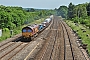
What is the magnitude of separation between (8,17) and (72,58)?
30225mm

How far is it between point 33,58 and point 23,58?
107 centimetres

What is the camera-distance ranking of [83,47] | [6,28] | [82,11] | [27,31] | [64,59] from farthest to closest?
1. [82,11]
2. [6,28]
3. [27,31]
4. [83,47]
5. [64,59]

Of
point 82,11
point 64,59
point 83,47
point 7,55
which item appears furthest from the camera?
point 82,11

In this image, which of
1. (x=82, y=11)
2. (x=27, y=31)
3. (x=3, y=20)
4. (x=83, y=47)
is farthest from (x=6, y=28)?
(x=82, y=11)

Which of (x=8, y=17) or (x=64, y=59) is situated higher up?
(x=8, y=17)

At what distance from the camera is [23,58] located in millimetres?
23672

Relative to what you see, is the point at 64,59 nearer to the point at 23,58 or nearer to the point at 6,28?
the point at 23,58

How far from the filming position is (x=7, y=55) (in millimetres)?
25031

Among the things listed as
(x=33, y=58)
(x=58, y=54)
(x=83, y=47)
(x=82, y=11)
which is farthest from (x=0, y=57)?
(x=82, y=11)

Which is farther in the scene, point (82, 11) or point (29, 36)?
point (82, 11)

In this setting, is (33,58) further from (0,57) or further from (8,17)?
(8,17)

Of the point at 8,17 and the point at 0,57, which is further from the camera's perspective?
the point at 8,17

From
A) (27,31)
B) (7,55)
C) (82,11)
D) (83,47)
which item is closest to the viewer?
(7,55)

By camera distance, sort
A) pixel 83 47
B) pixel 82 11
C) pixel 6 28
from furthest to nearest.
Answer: pixel 82 11 < pixel 6 28 < pixel 83 47
